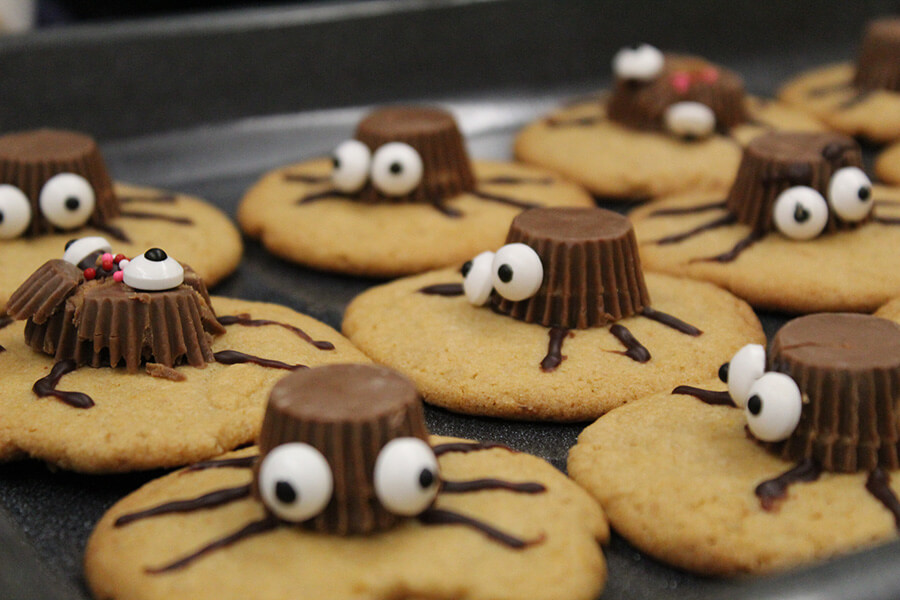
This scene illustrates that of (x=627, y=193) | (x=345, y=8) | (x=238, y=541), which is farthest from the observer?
(x=345, y=8)

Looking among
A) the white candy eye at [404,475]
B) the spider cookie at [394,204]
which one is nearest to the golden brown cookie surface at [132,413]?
the white candy eye at [404,475]

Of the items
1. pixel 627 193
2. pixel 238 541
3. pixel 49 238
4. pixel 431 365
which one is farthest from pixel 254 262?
pixel 238 541

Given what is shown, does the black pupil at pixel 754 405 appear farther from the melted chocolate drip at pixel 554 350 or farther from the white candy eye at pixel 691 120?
the white candy eye at pixel 691 120

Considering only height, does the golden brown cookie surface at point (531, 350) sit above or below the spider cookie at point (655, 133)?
below

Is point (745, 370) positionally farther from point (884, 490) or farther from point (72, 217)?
point (72, 217)

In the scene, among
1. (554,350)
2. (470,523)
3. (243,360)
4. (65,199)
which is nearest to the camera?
(470,523)

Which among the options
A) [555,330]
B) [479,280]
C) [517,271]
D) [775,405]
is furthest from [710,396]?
[479,280]

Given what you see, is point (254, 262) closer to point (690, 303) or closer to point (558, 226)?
point (558, 226)
